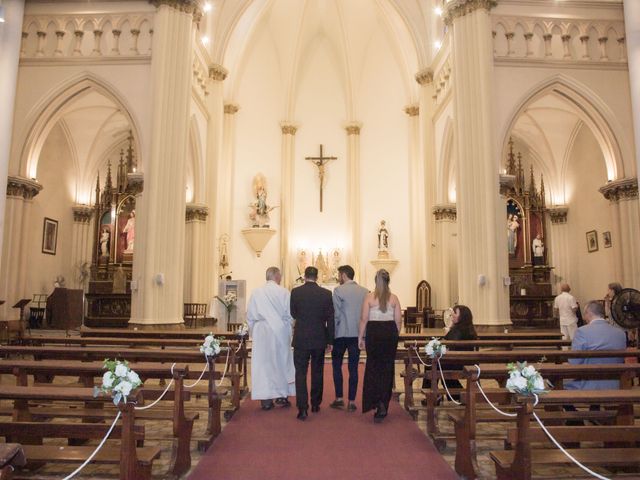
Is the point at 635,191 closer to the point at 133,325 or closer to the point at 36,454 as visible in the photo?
the point at 133,325

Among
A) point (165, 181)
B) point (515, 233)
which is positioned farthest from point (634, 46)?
point (165, 181)

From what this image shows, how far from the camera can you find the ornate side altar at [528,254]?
17250mm

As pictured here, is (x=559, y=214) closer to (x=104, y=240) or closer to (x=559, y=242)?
(x=559, y=242)

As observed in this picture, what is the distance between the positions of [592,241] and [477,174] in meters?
7.79

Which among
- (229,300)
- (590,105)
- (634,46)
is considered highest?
(634,46)

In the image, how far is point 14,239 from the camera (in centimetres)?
1421

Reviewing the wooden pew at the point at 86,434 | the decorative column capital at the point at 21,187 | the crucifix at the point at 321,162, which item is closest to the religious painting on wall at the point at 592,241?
the crucifix at the point at 321,162

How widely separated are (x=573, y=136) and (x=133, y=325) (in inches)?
635

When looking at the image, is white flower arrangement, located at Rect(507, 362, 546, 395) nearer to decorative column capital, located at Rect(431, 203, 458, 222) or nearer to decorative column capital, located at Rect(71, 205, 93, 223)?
decorative column capital, located at Rect(431, 203, 458, 222)

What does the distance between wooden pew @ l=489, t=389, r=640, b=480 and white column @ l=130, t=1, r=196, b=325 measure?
33.7 feet

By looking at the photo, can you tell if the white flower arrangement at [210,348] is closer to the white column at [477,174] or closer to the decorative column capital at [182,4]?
the white column at [477,174]

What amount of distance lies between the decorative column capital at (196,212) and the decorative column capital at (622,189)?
11.9m

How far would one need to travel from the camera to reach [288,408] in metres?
7.10

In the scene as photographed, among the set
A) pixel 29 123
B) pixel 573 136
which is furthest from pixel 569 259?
pixel 29 123
